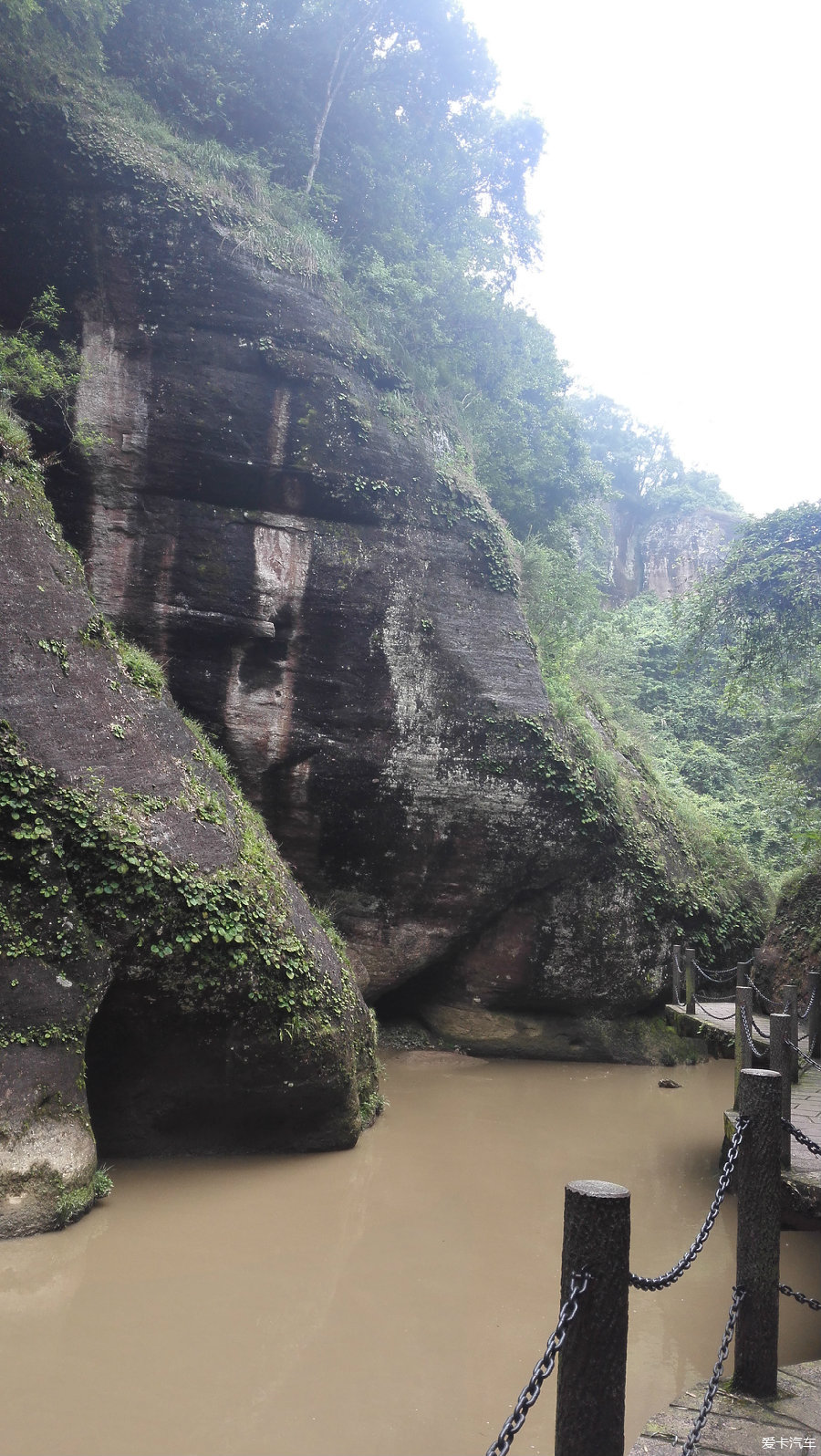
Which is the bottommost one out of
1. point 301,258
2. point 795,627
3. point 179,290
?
point 795,627

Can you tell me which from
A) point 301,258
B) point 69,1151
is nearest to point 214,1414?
point 69,1151

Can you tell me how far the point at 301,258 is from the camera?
12.5 m

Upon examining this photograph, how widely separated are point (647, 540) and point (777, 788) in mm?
21452

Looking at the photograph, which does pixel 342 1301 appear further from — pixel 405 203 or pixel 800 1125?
pixel 405 203

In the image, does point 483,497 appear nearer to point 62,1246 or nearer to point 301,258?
point 301,258

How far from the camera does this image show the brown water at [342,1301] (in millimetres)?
3996

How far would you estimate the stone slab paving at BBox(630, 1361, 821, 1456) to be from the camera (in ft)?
9.41

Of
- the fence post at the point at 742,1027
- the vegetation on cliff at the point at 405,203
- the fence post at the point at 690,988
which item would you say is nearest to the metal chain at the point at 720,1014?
the fence post at the point at 690,988

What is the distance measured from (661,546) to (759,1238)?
34647 mm

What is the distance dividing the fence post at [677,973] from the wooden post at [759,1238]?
345 inches

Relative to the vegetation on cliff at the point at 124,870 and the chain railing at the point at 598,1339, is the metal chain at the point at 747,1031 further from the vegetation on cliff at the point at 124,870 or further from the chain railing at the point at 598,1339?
the vegetation on cliff at the point at 124,870

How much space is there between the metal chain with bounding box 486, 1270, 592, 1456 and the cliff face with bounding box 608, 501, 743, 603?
108 feet

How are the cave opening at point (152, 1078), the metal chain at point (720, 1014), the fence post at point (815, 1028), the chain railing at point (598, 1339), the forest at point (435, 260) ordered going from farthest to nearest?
the forest at point (435, 260) < the metal chain at point (720, 1014) < the fence post at point (815, 1028) < the cave opening at point (152, 1078) < the chain railing at point (598, 1339)

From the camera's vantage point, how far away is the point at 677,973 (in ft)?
39.8
